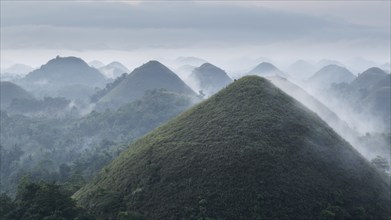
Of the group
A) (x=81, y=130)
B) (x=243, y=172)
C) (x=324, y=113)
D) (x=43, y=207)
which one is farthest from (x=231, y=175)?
(x=81, y=130)

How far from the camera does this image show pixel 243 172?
42594 mm

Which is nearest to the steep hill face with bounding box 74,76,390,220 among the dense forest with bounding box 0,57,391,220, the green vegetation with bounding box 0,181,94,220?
the dense forest with bounding box 0,57,391,220

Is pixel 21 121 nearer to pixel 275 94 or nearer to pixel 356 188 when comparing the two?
pixel 275 94

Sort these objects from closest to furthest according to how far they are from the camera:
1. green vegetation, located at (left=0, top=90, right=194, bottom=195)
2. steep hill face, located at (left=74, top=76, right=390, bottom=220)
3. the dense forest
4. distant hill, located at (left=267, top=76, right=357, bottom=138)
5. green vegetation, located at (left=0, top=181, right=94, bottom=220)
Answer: green vegetation, located at (left=0, top=181, right=94, bottom=220) → the dense forest → steep hill face, located at (left=74, top=76, right=390, bottom=220) → distant hill, located at (left=267, top=76, right=357, bottom=138) → green vegetation, located at (left=0, top=90, right=194, bottom=195)

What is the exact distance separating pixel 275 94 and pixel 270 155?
12907 millimetres

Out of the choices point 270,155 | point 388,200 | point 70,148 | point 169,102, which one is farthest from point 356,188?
point 169,102

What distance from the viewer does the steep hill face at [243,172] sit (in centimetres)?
3978

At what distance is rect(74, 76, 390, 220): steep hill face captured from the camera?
39.8 metres

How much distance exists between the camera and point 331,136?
54.1 m

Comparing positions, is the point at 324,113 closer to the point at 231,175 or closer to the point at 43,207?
the point at 231,175

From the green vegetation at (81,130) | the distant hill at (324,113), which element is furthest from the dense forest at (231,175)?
the green vegetation at (81,130)

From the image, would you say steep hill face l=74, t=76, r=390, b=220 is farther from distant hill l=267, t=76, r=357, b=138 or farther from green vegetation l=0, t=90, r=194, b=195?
green vegetation l=0, t=90, r=194, b=195

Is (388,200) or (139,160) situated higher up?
(139,160)

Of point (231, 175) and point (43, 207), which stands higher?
point (231, 175)
